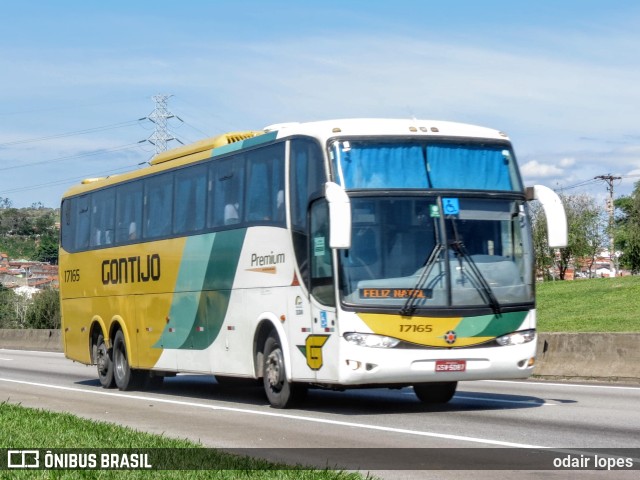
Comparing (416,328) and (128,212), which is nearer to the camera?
(416,328)

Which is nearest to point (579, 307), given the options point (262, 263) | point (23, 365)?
point (23, 365)

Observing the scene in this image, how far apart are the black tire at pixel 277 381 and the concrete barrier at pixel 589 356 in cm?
718

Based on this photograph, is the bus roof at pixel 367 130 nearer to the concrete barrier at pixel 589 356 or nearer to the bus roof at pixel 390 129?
the bus roof at pixel 390 129

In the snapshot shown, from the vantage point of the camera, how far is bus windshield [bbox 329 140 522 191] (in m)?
16.0

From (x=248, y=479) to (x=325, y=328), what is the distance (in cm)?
655

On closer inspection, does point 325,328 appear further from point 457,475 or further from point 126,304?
point 126,304

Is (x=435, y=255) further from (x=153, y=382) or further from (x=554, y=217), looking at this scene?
(x=153, y=382)

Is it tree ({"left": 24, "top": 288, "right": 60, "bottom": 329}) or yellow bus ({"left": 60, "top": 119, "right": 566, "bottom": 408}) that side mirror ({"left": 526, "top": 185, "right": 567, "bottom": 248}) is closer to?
yellow bus ({"left": 60, "top": 119, "right": 566, "bottom": 408})

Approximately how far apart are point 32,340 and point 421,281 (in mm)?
38187

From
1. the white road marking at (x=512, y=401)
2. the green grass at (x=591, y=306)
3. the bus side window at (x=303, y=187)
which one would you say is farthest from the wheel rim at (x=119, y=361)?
the green grass at (x=591, y=306)

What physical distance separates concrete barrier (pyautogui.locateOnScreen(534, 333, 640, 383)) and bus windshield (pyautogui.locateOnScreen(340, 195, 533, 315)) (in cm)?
656

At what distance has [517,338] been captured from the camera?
16125 millimetres

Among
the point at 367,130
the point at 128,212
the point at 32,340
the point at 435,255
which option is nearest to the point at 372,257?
the point at 435,255

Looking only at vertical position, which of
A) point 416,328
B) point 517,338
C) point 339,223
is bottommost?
point 517,338
